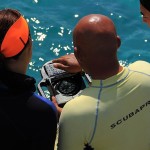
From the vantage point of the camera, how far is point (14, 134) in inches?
90.0

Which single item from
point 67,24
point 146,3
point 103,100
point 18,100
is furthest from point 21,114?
point 67,24

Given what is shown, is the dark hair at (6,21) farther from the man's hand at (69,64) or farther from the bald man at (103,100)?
the man's hand at (69,64)

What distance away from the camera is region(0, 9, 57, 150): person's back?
7.40 feet

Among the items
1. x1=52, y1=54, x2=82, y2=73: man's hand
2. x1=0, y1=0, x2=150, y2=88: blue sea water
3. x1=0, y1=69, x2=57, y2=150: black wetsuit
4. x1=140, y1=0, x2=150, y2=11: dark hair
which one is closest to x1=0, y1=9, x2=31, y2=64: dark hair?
x1=0, y1=69, x2=57, y2=150: black wetsuit

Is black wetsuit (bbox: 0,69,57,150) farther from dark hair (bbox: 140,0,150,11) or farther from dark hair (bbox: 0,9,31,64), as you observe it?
dark hair (bbox: 140,0,150,11)

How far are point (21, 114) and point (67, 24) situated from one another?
4101 millimetres

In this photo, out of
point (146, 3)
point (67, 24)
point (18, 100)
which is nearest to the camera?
point (18, 100)

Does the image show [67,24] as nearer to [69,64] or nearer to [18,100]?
[69,64]

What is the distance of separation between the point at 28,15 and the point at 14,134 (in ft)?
13.8

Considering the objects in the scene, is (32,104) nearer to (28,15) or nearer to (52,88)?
(52,88)

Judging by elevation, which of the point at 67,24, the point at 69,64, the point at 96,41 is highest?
the point at 96,41

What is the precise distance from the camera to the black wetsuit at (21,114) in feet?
7.39

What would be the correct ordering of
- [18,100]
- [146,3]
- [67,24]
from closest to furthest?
[18,100]
[146,3]
[67,24]

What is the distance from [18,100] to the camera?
88.8 inches
